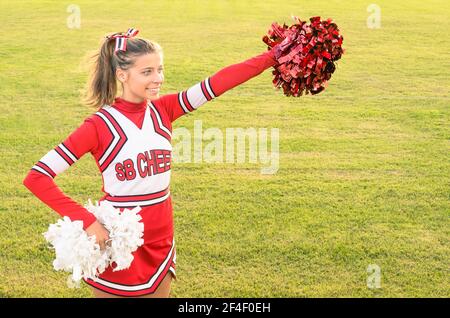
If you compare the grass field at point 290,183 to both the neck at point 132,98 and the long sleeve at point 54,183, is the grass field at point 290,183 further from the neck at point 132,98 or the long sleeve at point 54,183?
the long sleeve at point 54,183

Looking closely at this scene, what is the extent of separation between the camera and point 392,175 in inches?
267

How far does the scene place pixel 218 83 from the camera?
3326 millimetres

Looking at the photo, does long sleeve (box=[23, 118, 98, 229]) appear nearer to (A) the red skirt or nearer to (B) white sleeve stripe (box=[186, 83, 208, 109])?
(A) the red skirt

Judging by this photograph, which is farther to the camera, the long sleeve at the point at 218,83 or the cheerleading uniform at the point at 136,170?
the long sleeve at the point at 218,83

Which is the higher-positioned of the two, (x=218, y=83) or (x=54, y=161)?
(x=218, y=83)

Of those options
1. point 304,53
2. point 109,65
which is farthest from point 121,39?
point 304,53

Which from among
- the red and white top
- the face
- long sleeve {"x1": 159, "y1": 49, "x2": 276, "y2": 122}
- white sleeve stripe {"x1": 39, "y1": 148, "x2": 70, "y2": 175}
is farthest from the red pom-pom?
white sleeve stripe {"x1": 39, "y1": 148, "x2": 70, "y2": 175}

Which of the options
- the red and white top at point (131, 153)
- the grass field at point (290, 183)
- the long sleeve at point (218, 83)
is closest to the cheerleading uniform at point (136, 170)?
the red and white top at point (131, 153)

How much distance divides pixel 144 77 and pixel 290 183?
11.8 ft

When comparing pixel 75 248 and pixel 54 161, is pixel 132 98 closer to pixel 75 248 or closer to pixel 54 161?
pixel 54 161

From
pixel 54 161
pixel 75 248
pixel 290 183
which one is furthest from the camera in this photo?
pixel 290 183

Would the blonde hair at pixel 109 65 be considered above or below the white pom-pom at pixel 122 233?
above

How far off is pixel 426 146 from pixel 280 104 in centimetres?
262

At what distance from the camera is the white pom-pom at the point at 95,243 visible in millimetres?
2799
